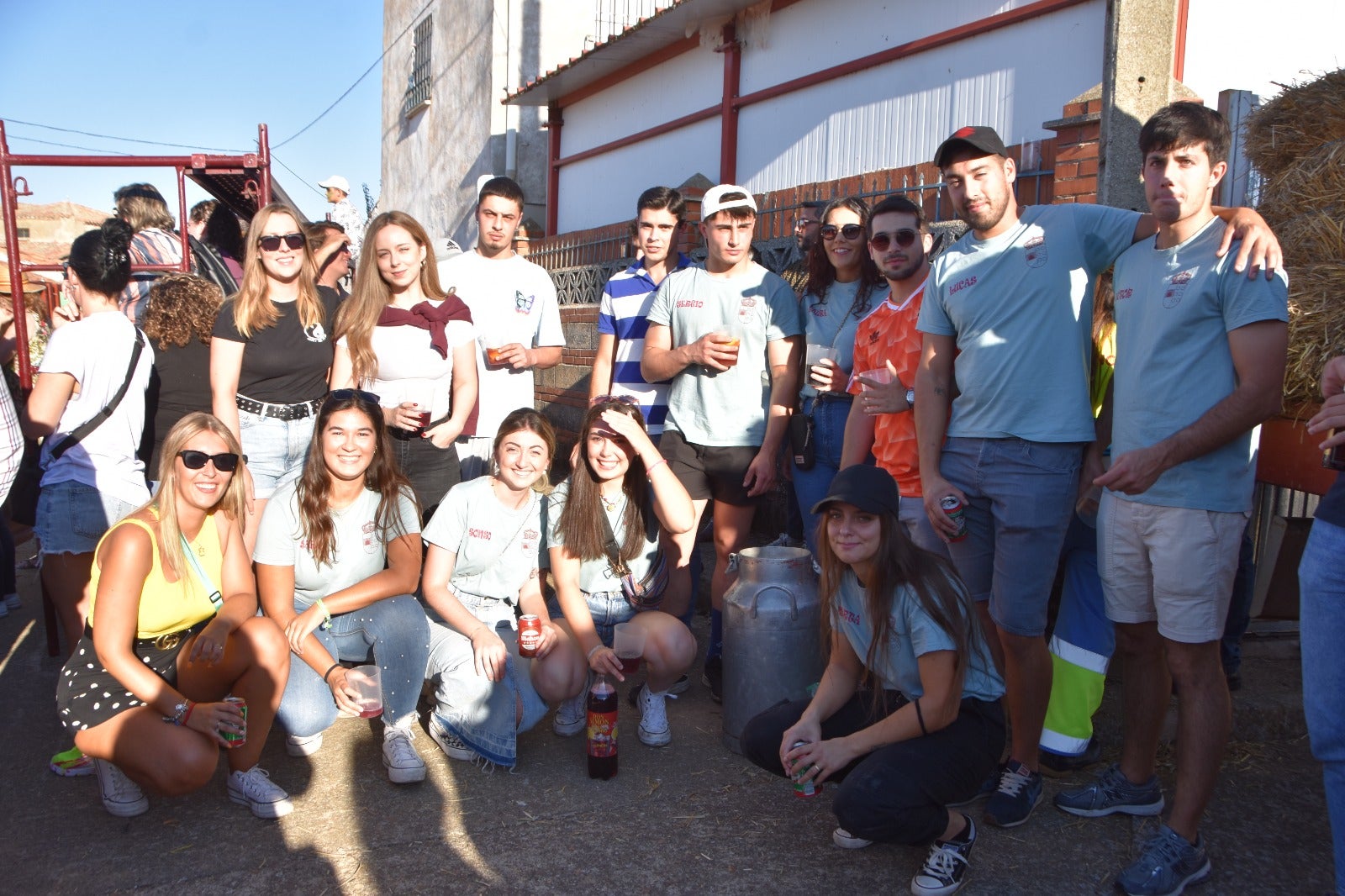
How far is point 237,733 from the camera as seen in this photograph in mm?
3348

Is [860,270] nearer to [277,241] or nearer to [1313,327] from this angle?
[1313,327]

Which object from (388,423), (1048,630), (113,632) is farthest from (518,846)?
(1048,630)

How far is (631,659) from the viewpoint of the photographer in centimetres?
404

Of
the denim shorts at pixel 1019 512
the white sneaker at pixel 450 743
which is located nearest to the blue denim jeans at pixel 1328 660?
the denim shorts at pixel 1019 512

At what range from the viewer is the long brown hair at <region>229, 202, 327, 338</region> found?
14.3 feet

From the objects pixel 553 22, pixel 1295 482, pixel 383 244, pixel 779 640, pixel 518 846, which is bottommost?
pixel 518 846

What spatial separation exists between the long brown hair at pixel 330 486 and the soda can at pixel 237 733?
2.33ft

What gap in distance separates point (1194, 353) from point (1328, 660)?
917mm

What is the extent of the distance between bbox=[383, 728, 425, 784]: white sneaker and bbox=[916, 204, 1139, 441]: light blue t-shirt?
2268mm

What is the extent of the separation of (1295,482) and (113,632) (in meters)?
4.18

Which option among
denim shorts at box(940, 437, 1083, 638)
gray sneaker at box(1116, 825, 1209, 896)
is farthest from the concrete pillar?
gray sneaker at box(1116, 825, 1209, 896)

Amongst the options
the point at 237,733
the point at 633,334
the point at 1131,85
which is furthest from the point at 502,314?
the point at 1131,85

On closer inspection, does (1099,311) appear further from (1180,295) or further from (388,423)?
(388,423)

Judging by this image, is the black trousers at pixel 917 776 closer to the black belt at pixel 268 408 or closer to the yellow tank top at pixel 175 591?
the yellow tank top at pixel 175 591
